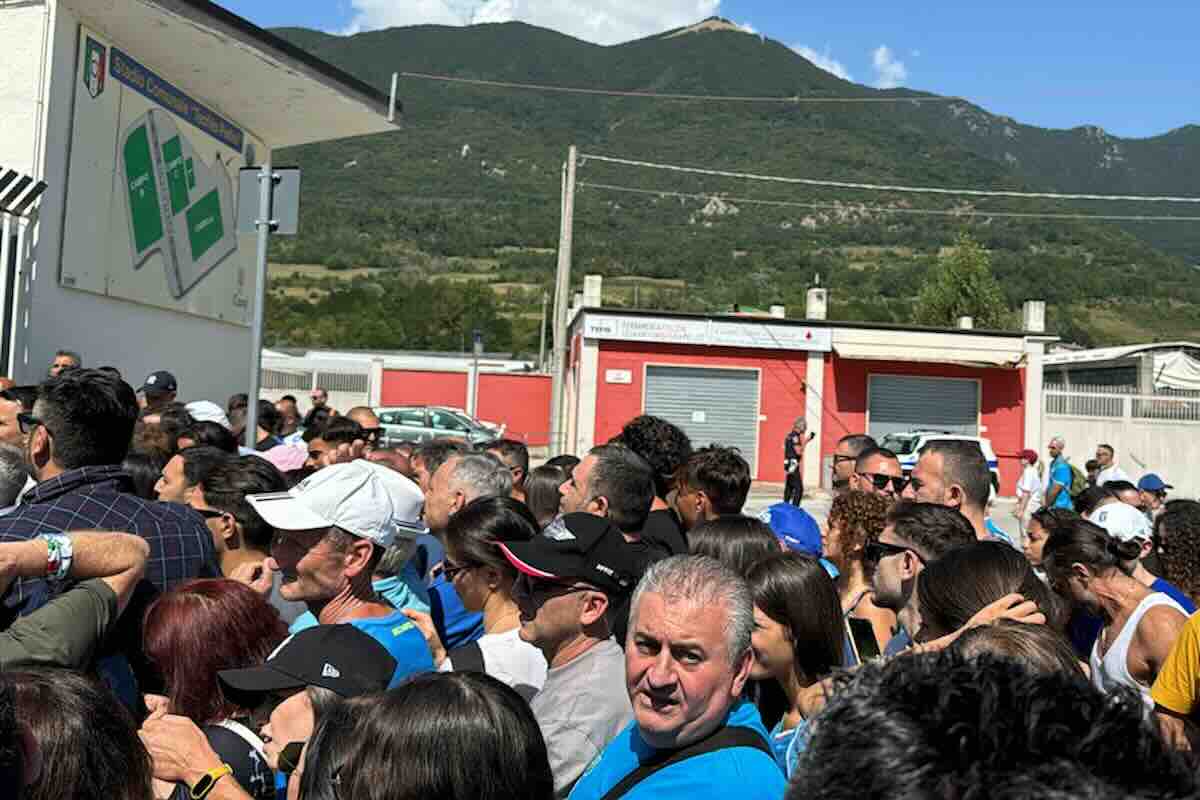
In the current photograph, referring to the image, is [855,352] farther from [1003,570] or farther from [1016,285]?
[1016,285]

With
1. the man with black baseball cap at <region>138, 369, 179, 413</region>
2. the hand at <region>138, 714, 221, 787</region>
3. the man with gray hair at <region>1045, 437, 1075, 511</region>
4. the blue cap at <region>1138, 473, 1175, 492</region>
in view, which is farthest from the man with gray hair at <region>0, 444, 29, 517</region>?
the man with gray hair at <region>1045, 437, 1075, 511</region>

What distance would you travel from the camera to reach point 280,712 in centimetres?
278

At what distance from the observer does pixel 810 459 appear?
33.4 meters

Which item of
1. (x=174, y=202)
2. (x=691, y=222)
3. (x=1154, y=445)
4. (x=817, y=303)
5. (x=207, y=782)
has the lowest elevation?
(x=207, y=782)

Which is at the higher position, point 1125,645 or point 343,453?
point 343,453

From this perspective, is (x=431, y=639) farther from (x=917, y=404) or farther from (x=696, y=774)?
(x=917, y=404)

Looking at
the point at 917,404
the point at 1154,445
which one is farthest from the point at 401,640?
the point at 1154,445

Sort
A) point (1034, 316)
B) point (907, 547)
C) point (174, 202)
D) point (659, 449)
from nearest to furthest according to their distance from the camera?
point (907, 547) → point (659, 449) → point (174, 202) → point (1034, 316)

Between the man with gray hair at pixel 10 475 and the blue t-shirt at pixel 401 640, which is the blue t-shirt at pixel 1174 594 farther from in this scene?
the man with gray hair at pixel 10 475

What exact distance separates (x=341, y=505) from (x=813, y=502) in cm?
2737

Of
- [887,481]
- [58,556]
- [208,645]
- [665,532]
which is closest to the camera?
[58,556]

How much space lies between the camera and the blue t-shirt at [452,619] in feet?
15.6

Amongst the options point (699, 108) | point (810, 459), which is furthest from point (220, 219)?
point (699, 108)

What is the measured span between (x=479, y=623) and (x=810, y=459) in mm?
29361
